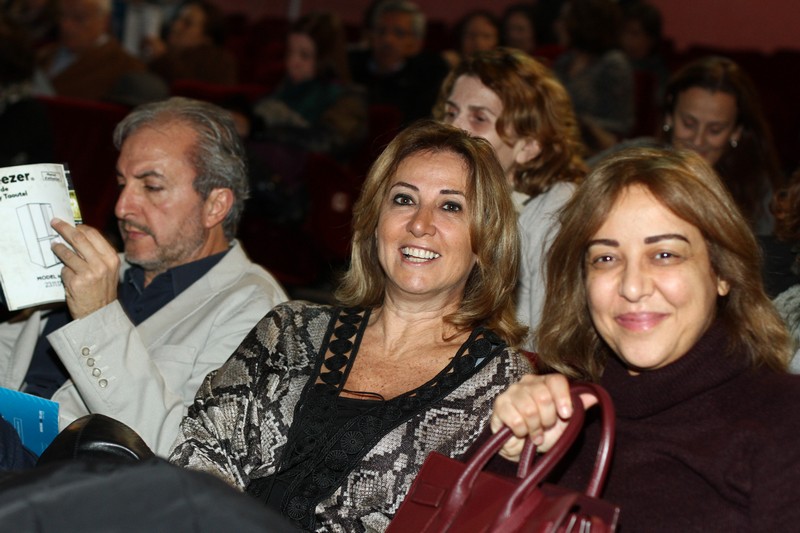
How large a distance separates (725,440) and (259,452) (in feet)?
3.05

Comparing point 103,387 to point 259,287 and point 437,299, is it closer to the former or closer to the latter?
point 259,287

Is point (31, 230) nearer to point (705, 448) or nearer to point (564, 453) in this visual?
point (564, 453)

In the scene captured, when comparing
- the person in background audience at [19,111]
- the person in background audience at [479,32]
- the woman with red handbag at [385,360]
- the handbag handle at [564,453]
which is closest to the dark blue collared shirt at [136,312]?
the woman with red handbag at [385,360]

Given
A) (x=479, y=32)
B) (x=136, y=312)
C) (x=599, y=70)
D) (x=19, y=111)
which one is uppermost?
(x=479, y=32)

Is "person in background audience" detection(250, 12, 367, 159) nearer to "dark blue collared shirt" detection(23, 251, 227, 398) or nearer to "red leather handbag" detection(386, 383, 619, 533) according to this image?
"dark blue collared shirt" detection(23, 251, 227, 398)

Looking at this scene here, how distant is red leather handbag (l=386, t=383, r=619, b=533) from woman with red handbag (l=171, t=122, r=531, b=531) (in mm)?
312

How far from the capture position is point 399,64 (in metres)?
6.17

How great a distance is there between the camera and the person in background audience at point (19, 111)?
4.63m

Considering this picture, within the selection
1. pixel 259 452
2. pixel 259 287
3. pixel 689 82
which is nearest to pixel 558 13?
pixel 689 82

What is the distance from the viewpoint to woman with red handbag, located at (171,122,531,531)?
206cm

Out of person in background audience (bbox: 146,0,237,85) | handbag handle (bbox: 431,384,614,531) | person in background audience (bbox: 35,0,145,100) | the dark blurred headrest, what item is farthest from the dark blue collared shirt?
person in background audience (bbox: 146,0,237,85)

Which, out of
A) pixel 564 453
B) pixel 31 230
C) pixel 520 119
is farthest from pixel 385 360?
pixel 520 119

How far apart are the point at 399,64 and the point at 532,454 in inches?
187

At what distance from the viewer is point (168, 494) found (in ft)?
3.81
